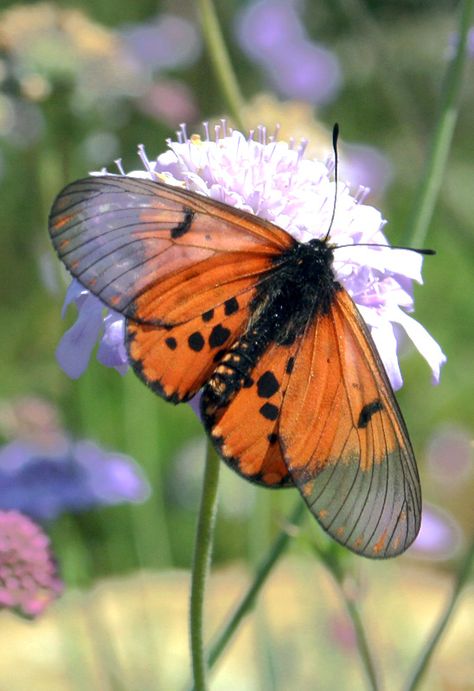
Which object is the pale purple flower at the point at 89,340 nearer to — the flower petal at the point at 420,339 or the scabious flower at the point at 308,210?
the scabious flower at the point at 308,210

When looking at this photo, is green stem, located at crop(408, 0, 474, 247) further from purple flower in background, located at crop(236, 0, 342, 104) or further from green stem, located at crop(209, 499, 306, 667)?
purple flower in background, located at crop(236, 0, 342, 104)

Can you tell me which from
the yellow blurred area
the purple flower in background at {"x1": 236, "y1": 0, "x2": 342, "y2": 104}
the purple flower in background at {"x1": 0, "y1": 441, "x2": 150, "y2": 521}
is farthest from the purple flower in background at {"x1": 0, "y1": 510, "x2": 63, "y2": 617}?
the purple flower in background at {"x1": 236, "y1": 0, "x2": 342, "y2": 104}

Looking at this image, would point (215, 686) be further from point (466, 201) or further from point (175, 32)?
point (466, 201)

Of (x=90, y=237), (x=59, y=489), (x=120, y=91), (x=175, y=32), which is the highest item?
(x=175, y=32)

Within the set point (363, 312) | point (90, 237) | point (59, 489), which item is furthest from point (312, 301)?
point (59, 489)

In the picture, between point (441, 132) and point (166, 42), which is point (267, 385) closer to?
point (441, 132)

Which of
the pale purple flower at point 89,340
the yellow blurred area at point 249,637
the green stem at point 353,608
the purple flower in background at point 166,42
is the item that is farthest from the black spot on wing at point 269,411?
the purple flower in background at point 166,42

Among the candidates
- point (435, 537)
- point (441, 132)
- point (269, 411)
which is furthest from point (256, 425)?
point (435, 537)
